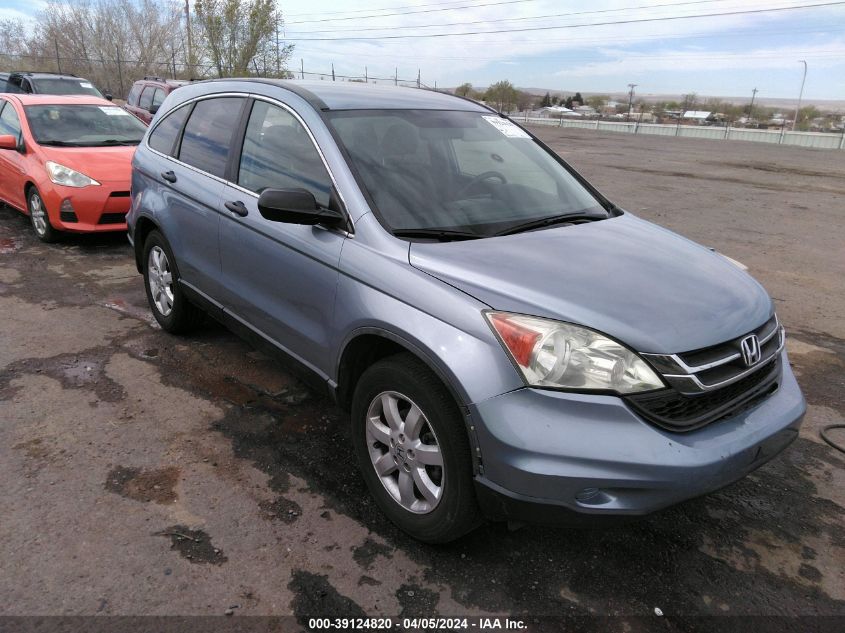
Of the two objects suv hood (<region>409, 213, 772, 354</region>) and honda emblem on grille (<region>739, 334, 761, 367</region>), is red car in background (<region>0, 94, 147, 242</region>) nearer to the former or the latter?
suv hood (<region>409, 213, 772, 354</region>)

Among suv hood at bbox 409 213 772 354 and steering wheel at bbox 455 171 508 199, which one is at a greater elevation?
steering wheel at bbox 455 171 508 199

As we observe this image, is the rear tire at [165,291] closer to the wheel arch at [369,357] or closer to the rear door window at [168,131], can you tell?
the rear door window at [168,131]

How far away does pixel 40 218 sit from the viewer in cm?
738

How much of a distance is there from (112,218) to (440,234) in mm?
5764

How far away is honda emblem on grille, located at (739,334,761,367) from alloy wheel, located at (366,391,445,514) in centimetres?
124

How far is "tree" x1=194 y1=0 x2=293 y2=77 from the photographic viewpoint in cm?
3472

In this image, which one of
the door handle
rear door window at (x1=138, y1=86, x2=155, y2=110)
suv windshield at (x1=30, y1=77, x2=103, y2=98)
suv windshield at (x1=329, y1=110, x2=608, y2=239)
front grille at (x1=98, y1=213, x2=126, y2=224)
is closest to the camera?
suv windshield at (x1=329, y1=110, x2=608, y2=239)

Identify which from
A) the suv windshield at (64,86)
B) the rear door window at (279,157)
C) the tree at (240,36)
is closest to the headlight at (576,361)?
the rear door window at (279,157)

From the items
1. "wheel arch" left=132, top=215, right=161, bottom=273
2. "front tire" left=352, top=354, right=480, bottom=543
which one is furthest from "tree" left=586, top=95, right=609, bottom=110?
"front tire" left=352, top=354, right=480, bottom=543

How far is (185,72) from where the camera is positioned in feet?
Result: 118

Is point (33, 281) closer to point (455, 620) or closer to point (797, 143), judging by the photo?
point (455, 620)

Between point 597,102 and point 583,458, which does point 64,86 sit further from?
point 597,102

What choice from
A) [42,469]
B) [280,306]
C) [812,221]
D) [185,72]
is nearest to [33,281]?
[42,469]

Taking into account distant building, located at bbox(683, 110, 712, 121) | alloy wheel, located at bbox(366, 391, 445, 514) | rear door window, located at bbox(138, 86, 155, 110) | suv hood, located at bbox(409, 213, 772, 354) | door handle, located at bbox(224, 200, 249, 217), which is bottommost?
alloy wheel, located at bbox(366, 391, 445, 514)
